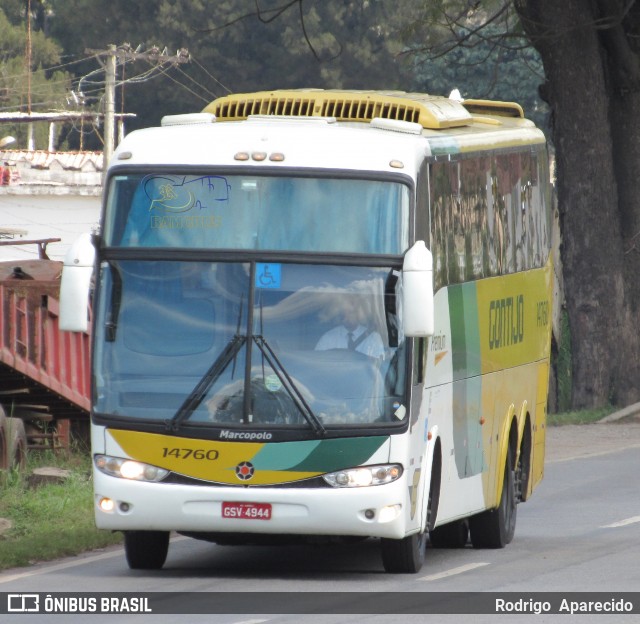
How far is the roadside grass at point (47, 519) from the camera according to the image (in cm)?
1286

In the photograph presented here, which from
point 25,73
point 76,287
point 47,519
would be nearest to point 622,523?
point 47,519

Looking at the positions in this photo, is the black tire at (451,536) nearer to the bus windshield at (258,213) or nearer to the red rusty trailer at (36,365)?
the bus windshield at (258,213)

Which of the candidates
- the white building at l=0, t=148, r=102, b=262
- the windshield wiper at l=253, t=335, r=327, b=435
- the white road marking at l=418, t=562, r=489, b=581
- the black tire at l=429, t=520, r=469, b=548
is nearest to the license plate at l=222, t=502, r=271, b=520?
the windshield wiper at l=253, t=335, r=327, b=435

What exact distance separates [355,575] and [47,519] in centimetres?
412

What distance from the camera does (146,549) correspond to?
11.9 meters

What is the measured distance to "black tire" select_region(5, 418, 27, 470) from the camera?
1948 centimetres

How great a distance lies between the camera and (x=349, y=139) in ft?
38.1

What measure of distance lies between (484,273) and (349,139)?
243 cm

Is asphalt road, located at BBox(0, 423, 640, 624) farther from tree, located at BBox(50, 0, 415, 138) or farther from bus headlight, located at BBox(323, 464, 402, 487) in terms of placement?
tree, located at BBox(50, 0, 415, 138)

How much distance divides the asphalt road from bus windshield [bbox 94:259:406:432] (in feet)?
3.50

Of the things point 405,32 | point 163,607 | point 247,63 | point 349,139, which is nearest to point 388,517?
point 163,607

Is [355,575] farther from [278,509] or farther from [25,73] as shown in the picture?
[25,73]

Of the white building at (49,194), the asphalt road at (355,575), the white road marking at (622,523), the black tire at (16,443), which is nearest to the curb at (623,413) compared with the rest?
the black tire at (16,443)

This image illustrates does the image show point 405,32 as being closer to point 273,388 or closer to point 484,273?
point 484,273
